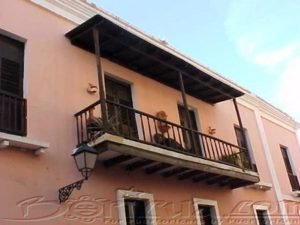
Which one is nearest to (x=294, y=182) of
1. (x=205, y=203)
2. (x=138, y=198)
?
(x=205, y=203)

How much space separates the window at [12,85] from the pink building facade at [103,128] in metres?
0.02

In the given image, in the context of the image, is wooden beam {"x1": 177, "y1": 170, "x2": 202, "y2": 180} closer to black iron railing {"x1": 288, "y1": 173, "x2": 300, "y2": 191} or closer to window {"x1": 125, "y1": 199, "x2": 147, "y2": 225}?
window {"x1": 125, "y1": 199, "x2": 147, "y2": 225}

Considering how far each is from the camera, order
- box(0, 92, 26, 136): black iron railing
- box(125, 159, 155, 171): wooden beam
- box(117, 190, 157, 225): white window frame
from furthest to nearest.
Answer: box(125, 159, 155, 171): wooden beam → box(117, 190, 157, 225): white window frame → box(0, 92, 26, 136): black iron railing

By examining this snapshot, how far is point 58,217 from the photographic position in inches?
263

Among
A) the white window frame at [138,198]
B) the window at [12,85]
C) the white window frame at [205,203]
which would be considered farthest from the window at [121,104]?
the white window frame at [205,203]

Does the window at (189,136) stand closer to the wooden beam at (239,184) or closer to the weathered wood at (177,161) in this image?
the weathered wood at (177,161)

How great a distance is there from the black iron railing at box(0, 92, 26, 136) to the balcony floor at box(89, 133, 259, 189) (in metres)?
1.24

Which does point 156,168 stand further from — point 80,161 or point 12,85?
point 12,85

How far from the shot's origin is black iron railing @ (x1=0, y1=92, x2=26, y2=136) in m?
6.61

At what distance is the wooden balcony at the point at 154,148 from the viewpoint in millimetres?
7328

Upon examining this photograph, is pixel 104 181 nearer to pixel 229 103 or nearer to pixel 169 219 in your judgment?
pixel 169 219

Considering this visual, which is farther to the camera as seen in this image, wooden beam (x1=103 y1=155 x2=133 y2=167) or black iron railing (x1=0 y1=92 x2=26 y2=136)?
wooden beam (x1=103 y1=155 x2=133 y2=167)

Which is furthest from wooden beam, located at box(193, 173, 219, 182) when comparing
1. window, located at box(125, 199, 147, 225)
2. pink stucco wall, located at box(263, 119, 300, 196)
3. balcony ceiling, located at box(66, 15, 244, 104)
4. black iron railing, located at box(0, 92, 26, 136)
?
pink stucco wall, located at box(263, 119, 300, 196)

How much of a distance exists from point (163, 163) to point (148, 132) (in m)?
1.32
